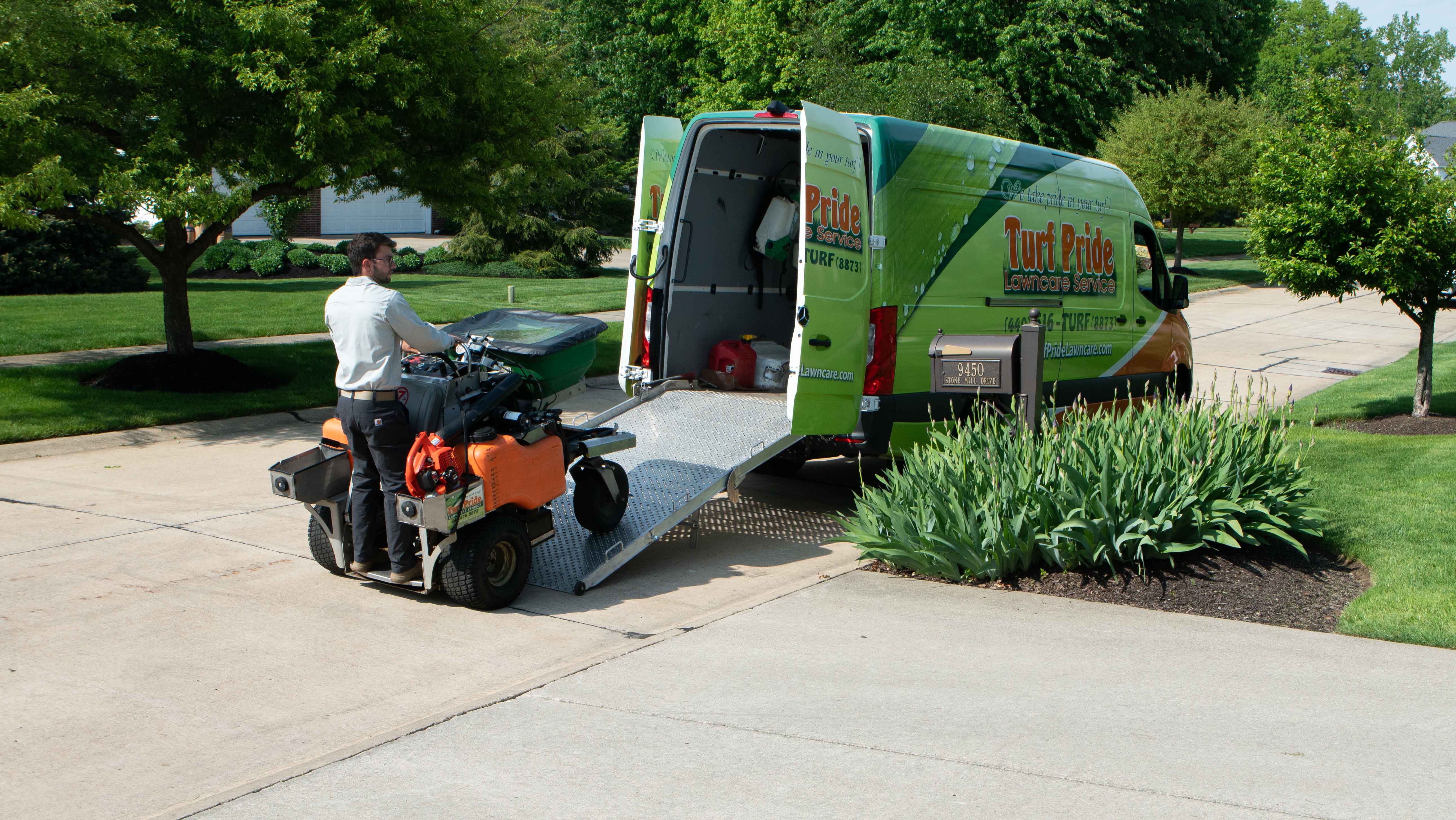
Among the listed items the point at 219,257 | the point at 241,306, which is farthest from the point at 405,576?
the point at 219,257

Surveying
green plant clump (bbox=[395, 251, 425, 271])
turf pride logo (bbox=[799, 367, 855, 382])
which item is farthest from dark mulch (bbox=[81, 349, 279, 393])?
green plant clump (bbox=[395, 251, 425, 271])

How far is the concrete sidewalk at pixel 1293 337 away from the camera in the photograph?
16469 millimetres

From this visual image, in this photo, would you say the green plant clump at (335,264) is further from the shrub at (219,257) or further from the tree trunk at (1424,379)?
the tree trunk at (1424,379)

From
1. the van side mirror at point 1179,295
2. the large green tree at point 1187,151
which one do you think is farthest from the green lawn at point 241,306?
the large green tree at point 1187,151

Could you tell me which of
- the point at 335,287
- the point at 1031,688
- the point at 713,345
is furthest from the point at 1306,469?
the point at 335,287

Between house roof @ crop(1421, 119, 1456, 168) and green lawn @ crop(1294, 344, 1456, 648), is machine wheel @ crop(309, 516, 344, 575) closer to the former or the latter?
green lawn @ crop(1294, 344, 1456, 648)

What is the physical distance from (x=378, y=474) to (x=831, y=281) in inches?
112

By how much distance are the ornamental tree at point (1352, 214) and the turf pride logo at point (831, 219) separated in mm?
6325

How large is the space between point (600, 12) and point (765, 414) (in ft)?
134

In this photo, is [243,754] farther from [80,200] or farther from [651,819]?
[80,200]

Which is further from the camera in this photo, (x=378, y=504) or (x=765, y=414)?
(x=765, y=414)

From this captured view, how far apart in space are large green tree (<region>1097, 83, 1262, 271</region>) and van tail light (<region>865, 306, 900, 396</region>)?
24.1 meters

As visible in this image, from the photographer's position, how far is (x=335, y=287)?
23.2 meters

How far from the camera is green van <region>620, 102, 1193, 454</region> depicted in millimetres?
7074
